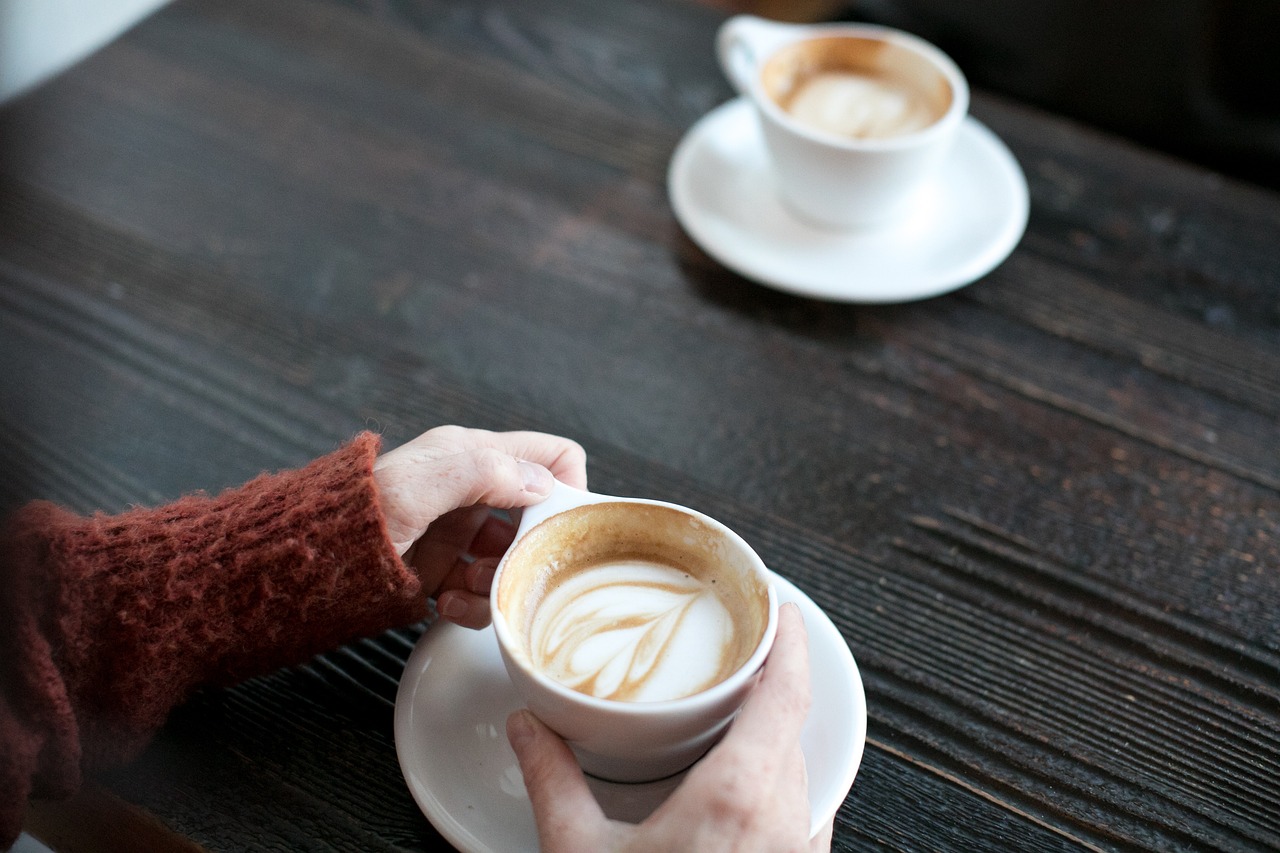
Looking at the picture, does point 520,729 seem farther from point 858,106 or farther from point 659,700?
point 858,106

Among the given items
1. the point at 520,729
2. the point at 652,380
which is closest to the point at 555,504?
the point at 520,729

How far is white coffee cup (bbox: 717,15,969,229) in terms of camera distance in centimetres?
96

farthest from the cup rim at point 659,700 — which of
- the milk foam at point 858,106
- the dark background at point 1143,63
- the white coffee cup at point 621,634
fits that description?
the dark background at point 1143,63

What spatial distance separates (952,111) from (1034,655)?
1.79 feet

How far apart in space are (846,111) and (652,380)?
0.39 m

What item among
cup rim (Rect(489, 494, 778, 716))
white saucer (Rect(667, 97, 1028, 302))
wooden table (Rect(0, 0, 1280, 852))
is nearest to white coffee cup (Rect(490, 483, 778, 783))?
cup rim (Rect(489, 494, 778, 716))

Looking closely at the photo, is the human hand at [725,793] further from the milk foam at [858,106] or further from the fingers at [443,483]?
the milk foam at [858,106]

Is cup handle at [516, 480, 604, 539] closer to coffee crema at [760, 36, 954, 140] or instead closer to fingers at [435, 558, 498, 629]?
fingers at [435, 558, 498, 629]

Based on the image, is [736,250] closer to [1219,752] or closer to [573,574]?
[573,574]

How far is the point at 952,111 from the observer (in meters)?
0.99

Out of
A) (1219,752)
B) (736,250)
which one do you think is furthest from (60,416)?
(1219,752)

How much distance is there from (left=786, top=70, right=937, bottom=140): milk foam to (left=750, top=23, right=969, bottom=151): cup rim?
0.01 m

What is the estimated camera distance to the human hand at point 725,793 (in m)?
0.50

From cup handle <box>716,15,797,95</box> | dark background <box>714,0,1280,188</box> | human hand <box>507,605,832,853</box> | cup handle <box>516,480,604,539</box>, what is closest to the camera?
human hand <box>507,605,832,853</box>
